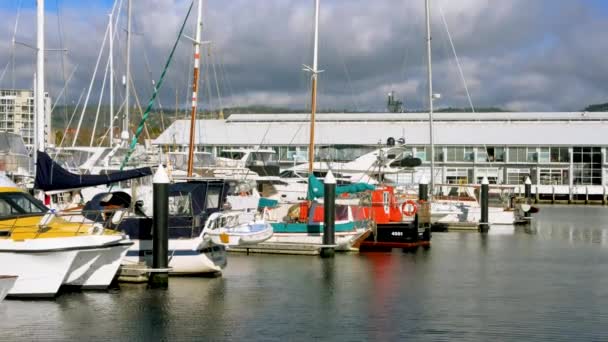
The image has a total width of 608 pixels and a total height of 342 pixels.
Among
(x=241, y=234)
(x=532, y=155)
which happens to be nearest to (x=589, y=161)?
(x=532, y=155)

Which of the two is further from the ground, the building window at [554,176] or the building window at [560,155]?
the building window at [560,155]

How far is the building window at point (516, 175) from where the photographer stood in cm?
9700

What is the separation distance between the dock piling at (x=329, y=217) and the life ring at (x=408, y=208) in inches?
310

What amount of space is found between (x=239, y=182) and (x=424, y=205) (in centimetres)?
1478

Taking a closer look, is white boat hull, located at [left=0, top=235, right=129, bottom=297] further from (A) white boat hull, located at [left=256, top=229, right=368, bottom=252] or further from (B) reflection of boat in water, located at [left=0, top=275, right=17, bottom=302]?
(A) white boat hull, located at [left=256, top=229, right=368, bottom=252]

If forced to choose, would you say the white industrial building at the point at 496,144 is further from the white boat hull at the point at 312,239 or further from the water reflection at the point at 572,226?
the white boat hull at the point at 312,239

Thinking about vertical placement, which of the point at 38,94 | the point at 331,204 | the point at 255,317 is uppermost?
the point at 38,94

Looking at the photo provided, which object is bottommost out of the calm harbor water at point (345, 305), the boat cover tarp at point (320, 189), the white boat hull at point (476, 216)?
the calm harbor water at point (345, 305)

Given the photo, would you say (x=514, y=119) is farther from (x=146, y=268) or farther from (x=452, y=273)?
(x=146, y=268)

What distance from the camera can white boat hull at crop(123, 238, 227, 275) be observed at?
25.9 m

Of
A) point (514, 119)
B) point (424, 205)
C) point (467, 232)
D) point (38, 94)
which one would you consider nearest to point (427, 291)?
point (38, 94)

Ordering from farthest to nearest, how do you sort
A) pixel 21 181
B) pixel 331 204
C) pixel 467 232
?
pixel 467 232 → pixel 21 181 → pixel 331 204

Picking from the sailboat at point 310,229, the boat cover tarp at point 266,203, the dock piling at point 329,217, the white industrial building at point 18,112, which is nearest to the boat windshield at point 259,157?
the white industrial building at point 18,112

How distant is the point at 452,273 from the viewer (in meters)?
31.0
